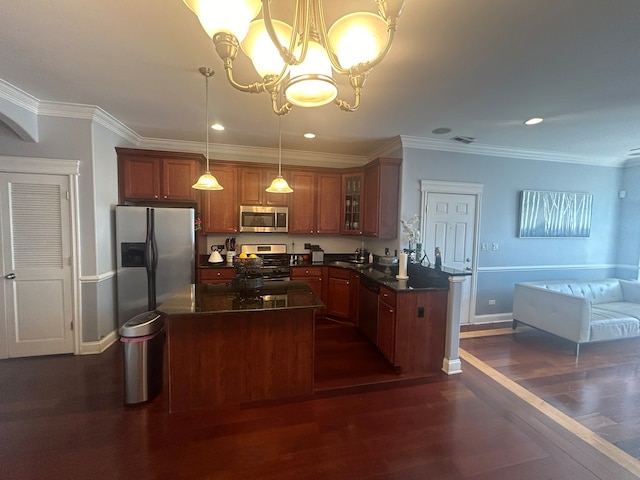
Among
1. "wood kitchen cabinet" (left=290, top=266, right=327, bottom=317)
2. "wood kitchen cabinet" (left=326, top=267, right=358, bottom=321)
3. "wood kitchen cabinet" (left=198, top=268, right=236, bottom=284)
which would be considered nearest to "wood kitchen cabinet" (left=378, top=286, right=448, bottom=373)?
"wood kitchen cabinet" (left=326, top=267, right=358, bottom=321)

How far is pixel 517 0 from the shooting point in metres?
1.52

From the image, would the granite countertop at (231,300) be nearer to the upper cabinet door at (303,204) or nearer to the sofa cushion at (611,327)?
the upper cabinet door at (303,204)

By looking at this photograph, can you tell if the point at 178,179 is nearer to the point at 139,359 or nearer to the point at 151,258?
the point at 151,258

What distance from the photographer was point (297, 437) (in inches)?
80.7

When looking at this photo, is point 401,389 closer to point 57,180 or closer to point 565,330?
point 565,330

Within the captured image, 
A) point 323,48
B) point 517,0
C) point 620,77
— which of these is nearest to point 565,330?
point 620,77

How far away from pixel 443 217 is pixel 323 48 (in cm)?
351

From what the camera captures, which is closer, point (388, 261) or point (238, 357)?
point (238, 357)

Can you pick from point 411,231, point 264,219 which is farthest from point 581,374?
point 264,219

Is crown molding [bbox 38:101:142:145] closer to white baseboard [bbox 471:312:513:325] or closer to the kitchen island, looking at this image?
the kitchen island

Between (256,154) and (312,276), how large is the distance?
219 centimetres

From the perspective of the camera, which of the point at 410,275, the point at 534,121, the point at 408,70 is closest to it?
the point at 408,70

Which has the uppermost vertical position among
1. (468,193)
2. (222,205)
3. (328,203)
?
(468,193)

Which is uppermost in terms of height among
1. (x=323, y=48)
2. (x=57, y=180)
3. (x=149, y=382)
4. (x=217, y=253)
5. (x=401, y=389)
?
(x=323, y=48)
